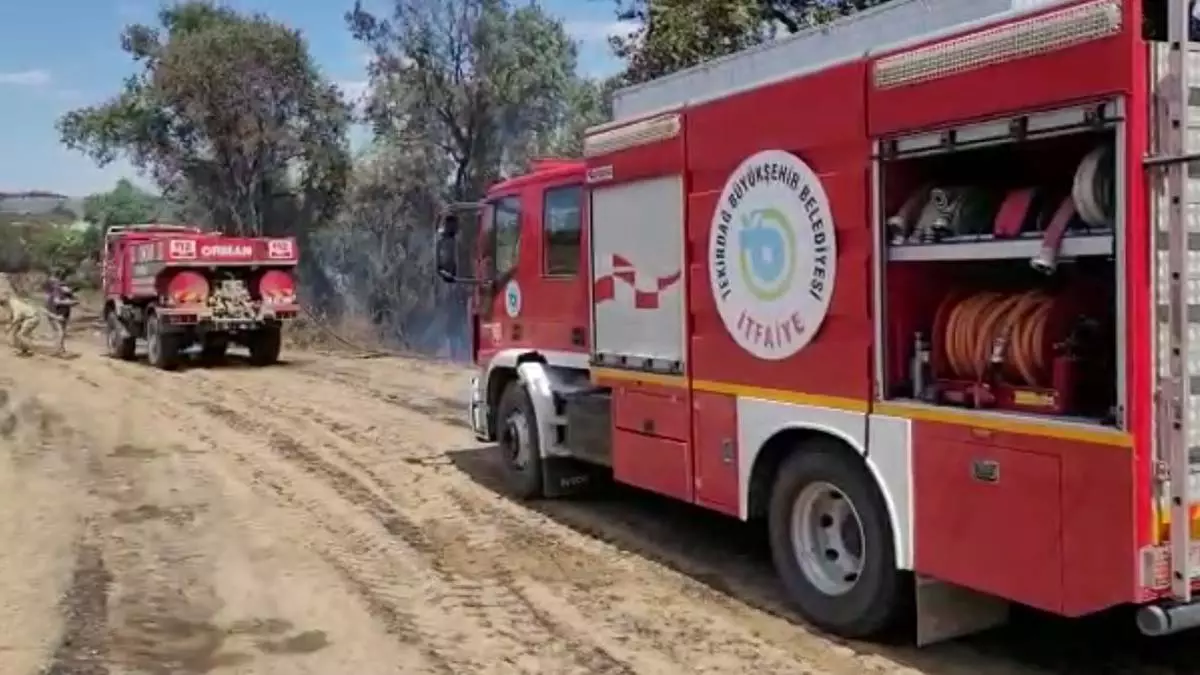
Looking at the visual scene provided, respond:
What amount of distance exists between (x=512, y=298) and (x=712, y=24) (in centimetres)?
665

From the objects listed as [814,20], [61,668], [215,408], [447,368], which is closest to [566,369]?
[61,668]

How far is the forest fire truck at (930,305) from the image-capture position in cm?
407

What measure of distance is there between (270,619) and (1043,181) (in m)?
4.23

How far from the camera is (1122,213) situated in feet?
13.3

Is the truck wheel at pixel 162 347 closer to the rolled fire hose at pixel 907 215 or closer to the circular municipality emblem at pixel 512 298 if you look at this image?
the circular municipality emblem at pixel 512 298

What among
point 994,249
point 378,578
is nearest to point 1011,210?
point 994,249

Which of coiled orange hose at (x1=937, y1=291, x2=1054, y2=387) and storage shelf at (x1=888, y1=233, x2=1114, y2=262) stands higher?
storage shelf at (x1=888, y1=233, x2=1114, y2=262)

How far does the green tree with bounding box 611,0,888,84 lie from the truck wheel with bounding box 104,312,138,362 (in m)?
11.4

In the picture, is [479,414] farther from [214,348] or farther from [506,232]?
[214,348]

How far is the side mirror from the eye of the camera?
9.43 metres

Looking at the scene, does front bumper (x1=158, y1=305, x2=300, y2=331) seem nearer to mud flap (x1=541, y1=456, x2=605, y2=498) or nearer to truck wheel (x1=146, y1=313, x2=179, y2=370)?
truck wheel (x1=146, y1=313, x2=179, y2=370)

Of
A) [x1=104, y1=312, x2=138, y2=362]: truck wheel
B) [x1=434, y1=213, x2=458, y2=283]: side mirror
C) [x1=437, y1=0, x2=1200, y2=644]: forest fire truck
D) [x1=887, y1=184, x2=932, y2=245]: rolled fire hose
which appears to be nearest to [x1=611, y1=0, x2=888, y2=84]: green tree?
[x1=434, y1=213, x2=458, y2=283]: side mirror

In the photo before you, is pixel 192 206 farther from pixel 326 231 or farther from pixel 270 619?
pixel 270 619

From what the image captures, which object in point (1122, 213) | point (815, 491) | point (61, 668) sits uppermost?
point (1122, 213)
